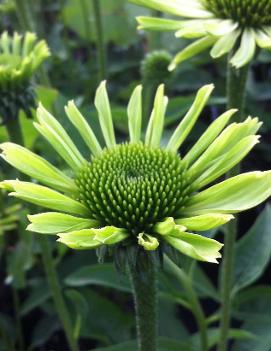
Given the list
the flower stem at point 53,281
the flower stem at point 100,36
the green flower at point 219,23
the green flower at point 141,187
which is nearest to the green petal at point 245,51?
the green flower at point 219,23

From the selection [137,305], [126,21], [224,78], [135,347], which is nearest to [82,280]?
[135,347]

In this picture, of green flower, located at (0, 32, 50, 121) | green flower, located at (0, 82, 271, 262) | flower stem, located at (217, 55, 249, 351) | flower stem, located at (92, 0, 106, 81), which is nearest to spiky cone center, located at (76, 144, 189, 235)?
green flower, located at (0, 82, 271, 262)

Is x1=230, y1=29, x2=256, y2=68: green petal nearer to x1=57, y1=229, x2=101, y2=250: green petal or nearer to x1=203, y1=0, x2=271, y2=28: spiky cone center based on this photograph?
x1=203, y1=0, x2=271, y2=28: spiky cone center

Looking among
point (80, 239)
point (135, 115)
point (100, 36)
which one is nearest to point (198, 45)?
point (135, 115)

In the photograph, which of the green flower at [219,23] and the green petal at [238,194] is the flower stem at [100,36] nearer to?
the green flower at [219,23]

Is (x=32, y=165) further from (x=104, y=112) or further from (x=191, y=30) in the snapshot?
(x=191, y=30)
